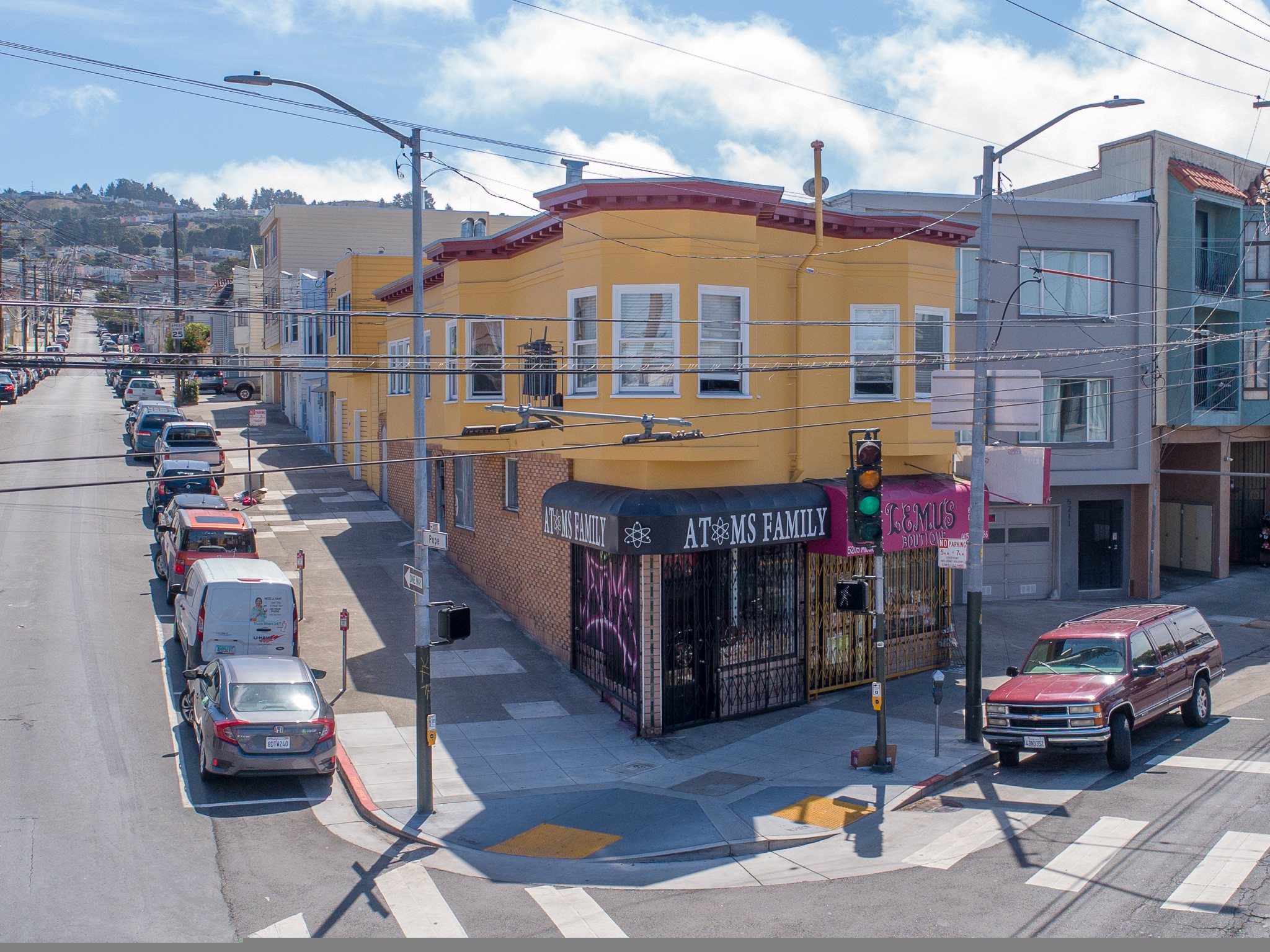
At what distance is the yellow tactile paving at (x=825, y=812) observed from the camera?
43.4ft

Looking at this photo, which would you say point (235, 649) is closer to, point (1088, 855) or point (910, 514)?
point (910, 514)

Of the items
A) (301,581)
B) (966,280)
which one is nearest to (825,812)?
(301,581)

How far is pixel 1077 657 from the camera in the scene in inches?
629

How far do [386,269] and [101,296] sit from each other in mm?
180857

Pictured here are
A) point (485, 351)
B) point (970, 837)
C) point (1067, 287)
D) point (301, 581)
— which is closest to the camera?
point (970, 837)

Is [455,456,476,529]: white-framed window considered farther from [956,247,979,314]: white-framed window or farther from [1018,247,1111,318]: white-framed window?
[1018,247,1111,318]: white-framed window

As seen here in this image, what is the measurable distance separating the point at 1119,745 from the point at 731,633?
20.2 ft

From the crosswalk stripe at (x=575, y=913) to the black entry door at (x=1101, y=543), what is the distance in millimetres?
21459

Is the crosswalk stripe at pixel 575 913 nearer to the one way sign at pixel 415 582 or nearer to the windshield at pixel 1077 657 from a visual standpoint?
the one way sign at pixel 415 582

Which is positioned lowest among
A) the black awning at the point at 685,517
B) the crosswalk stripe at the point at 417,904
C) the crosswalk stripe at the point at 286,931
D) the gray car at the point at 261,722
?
the crosswalk stripe at the point at 417,904

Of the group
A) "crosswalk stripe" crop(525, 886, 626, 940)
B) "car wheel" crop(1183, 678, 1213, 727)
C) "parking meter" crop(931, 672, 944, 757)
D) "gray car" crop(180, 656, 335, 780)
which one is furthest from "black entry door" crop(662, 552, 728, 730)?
"car wheel" crop(1183, 678, 1213, 727)

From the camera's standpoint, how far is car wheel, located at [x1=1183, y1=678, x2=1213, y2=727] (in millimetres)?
16797

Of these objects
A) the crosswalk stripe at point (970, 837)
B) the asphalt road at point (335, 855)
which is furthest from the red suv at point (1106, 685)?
the crosswalk stripe at point (970, 837)

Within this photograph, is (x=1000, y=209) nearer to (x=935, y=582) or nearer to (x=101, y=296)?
(x=935, y=582)
